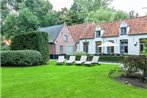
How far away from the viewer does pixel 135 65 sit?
1383 centimetres

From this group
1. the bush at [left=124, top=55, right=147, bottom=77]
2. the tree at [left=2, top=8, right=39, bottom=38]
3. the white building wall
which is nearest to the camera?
the bush at [left=124, top=55, right=147, bottom=77]

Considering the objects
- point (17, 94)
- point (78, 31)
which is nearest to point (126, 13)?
point (78, 31)

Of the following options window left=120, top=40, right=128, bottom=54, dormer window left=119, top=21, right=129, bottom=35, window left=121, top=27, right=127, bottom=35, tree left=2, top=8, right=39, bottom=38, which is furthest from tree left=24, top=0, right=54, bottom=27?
window left=120, top=40, right=128, bottom=54

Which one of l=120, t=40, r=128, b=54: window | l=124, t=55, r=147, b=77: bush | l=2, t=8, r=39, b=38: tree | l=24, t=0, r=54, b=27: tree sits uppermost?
l=24, t=0, r=54, b=27: tree

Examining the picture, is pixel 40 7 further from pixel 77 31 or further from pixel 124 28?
pixel 124 28

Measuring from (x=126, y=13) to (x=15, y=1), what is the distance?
24.4 meters

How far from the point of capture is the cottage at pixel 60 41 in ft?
156

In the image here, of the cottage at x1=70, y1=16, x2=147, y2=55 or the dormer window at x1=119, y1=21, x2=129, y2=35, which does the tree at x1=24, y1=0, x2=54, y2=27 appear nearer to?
the cottage at x1=70, y1=16, x2=147, y2=55

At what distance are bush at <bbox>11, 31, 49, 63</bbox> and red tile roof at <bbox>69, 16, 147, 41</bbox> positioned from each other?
1605 centimetres

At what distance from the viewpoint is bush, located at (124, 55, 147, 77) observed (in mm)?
13594

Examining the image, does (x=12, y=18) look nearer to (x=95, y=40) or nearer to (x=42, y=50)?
(x=95, y=40)

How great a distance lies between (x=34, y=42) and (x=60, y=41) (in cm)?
1900

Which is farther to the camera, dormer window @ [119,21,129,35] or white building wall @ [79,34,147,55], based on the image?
dormer window @ [119,21,129,35]

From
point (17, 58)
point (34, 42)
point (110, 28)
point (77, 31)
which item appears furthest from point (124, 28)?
point (17, 58)
